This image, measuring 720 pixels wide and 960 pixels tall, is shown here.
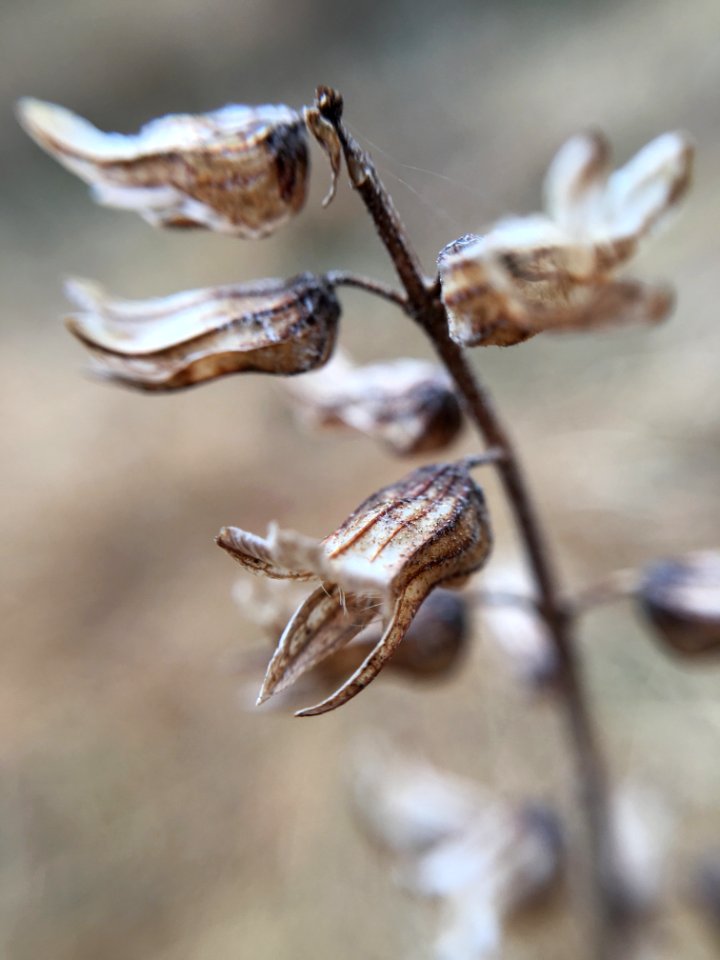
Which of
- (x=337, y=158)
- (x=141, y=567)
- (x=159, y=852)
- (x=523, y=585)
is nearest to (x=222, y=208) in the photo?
(x=337, y=158)

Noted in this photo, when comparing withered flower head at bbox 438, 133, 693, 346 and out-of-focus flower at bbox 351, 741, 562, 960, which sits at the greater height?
withered flower head at bbox 438, 133, 693, 346

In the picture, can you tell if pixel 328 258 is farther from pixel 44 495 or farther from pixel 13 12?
pixel 13 12

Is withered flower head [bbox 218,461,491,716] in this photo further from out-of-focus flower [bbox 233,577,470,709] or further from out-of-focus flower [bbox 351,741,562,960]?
out-of-focus flower [bbox 351,741,562,960]

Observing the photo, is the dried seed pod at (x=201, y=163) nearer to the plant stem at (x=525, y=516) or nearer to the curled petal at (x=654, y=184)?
the plant stem at (x=525, y=516)

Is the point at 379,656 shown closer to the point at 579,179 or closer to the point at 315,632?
the point at 315,632

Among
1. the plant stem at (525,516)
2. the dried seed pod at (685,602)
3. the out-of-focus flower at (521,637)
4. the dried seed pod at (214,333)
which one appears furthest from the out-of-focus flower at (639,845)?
the dried seed pod at (214,333)

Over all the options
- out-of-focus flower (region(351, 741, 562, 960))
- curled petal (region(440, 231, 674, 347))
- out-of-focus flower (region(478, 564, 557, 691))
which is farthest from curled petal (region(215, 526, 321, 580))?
out-of-focus flower (region(351, 741, 562, 960))
